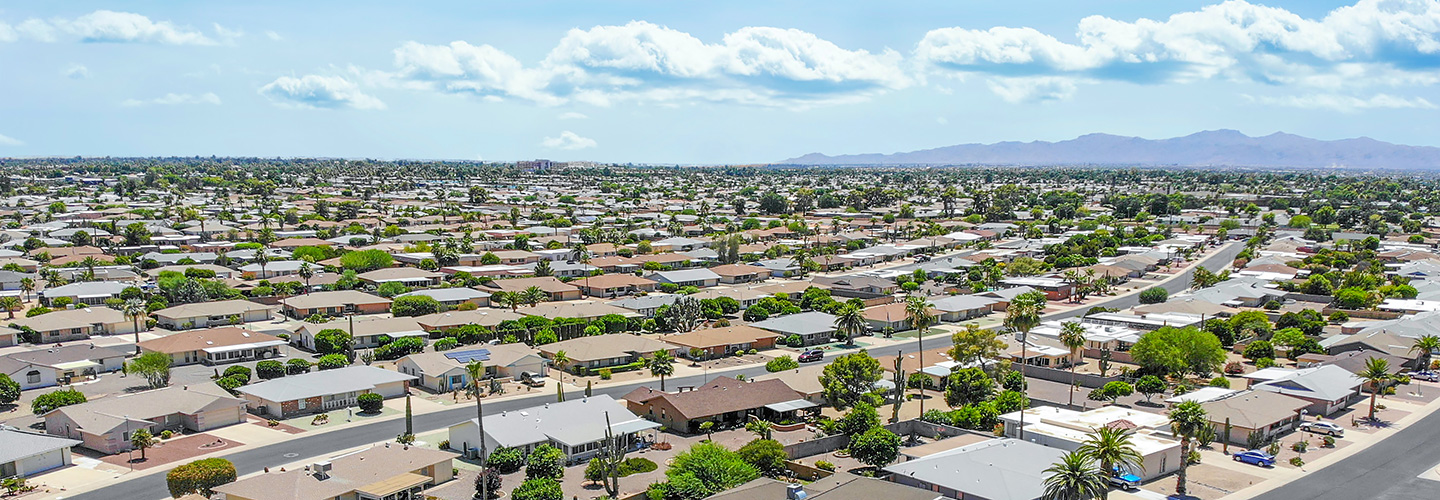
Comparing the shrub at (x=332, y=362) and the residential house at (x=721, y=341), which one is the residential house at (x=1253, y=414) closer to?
the residential house at (x=721, y=341)

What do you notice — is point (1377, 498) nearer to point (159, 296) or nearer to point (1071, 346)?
point (1071, 346)

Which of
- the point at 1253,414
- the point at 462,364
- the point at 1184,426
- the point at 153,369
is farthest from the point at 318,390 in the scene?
the point at 1253,414

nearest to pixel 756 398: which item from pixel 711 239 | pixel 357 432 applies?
pixel 357 432

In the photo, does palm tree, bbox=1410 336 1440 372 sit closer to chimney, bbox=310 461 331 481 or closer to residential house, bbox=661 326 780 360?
residential house, bbox=661 326 780 360

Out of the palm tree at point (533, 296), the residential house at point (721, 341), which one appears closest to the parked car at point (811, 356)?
the residential house at point (721, 341)

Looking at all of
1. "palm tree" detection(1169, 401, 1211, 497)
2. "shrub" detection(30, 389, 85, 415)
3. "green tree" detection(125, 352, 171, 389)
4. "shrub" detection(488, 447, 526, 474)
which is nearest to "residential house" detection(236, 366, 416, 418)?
"green tree" detection(125, 352, 171, 389)

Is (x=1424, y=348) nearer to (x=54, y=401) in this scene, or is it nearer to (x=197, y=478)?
(x=197, y=478)

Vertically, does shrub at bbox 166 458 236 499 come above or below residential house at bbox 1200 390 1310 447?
above
